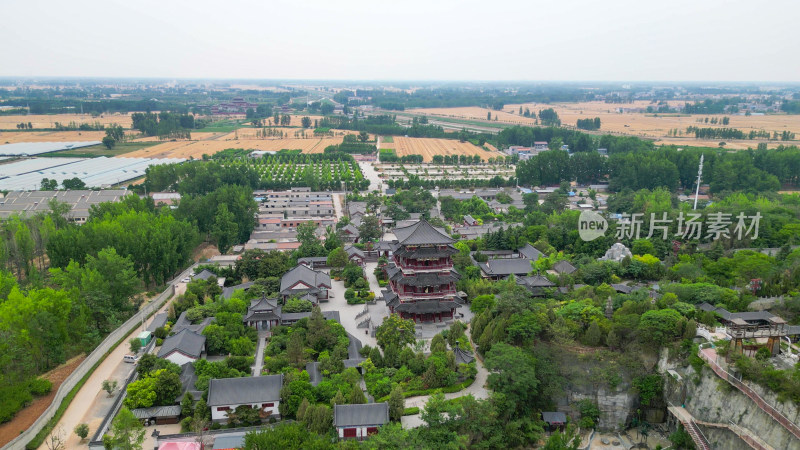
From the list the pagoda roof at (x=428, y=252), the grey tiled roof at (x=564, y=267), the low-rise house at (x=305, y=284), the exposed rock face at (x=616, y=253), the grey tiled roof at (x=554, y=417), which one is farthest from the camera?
the exposed rock face at (x=616, y=253)

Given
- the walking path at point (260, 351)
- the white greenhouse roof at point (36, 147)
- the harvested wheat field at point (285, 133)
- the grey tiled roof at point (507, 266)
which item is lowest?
the walking path at point (260, 351)

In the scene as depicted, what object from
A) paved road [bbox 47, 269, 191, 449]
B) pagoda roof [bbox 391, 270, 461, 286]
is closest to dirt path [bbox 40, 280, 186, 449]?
paved road [bbox 47, 269, 191, 449]

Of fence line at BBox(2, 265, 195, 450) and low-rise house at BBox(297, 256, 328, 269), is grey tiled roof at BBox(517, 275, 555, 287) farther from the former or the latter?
fence line at BBox(2, 265, 195, 450)

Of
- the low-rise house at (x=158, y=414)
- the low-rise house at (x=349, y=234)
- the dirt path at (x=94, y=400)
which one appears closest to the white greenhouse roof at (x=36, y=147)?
the low-rise house at (x=349, y=234)

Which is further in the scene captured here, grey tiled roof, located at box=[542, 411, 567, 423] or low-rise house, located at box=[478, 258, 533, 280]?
low-rise house, located at box=[478, 258, 533, 280]

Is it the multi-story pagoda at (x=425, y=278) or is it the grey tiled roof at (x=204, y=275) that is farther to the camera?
the grey tiled roof at (x=204, y=275)

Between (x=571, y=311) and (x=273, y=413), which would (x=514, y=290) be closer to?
(x=571, y=311)

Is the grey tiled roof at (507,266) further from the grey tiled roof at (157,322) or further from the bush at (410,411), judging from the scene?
the grey tiled roof at (157,322)

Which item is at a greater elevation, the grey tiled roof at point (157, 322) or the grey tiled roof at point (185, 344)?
the grey tiled roof at point (185, 344)
